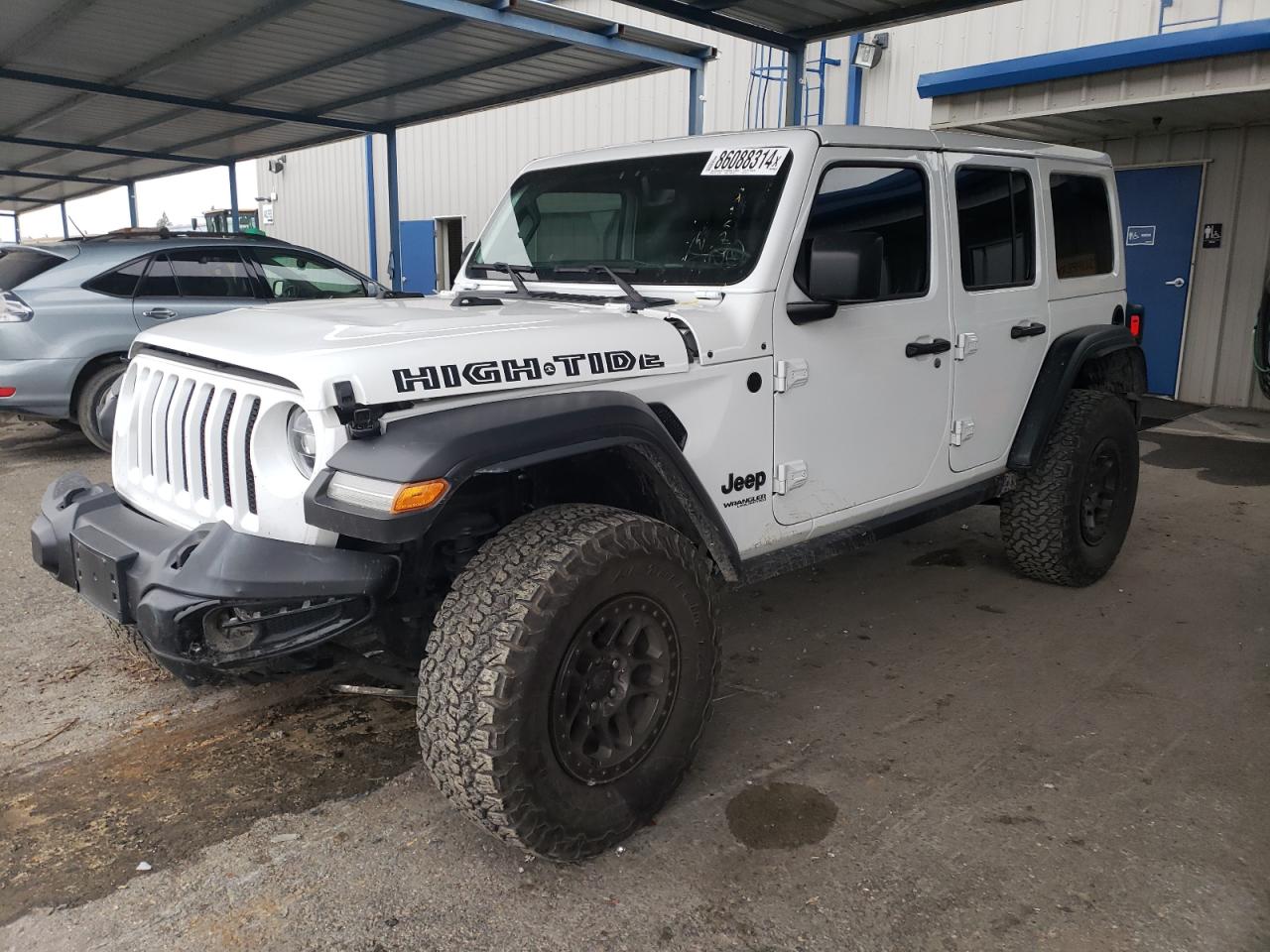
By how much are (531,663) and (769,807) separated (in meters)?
1.01

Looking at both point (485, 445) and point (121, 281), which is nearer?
point (485, 445)

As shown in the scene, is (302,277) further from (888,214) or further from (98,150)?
(98,150)

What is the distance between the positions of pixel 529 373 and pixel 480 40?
702 cm

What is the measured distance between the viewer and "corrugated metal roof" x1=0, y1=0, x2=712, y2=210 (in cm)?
792

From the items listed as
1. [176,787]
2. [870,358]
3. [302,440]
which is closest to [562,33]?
[870,358]

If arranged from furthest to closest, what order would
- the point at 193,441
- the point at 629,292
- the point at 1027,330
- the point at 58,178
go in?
the point at 58,178 < the point at 1027,330 < the point at 629,292 < the point at 193,441

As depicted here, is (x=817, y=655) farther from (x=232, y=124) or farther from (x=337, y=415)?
(x=232, y=124)

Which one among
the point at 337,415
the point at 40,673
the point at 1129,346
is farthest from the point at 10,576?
the point at 1129,346

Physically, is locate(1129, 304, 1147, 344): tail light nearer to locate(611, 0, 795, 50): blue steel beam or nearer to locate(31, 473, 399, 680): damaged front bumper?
locate(611, 0, 795, 50): blue steel beam

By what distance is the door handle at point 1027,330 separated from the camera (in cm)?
424

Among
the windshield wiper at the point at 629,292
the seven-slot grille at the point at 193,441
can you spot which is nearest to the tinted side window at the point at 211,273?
the seven-slot grille at the point at 193,441

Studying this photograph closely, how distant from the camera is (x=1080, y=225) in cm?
471

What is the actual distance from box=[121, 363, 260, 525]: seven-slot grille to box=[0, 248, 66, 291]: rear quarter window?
5.27m

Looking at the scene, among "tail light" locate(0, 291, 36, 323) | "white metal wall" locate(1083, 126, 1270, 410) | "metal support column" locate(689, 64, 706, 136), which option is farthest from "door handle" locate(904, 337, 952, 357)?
"white metal wall" locate(1083, 126, 1270, 410)
